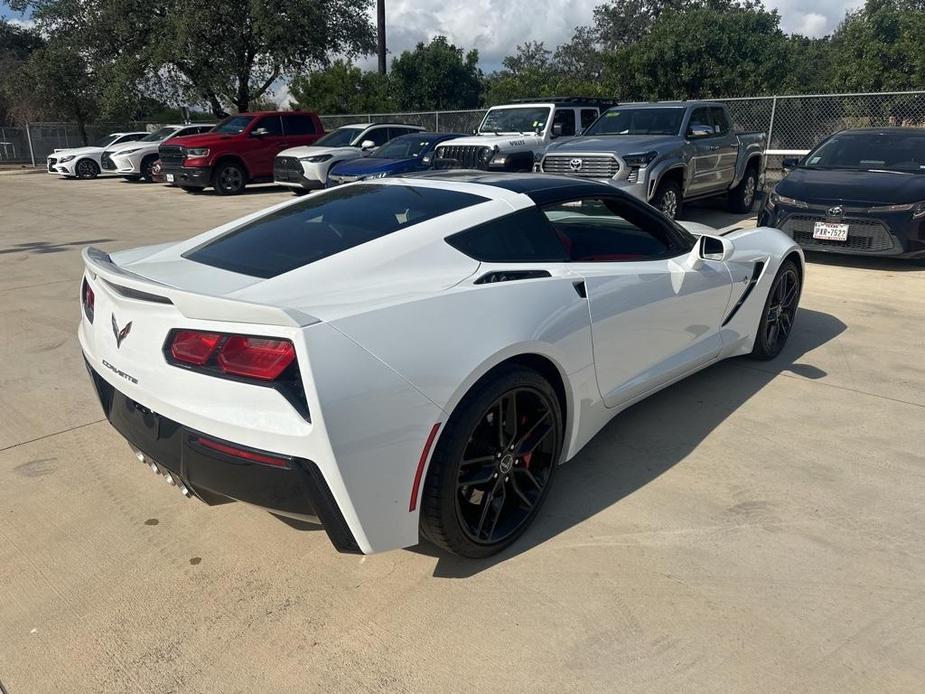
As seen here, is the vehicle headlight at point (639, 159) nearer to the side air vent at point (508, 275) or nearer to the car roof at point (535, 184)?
the car roof at point (535, 184)

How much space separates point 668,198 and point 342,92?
25724 mm

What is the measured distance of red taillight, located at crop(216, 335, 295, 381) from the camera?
2209 mm

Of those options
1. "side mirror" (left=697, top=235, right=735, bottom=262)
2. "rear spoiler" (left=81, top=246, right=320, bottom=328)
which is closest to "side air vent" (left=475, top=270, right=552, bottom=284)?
"rear spoiler" (left=81, top=246, right=320, bottom=328)

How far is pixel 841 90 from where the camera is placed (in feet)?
103

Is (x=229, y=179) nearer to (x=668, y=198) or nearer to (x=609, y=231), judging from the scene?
(x=668, y=198)

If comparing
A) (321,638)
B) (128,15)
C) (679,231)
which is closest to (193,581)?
(321,638)

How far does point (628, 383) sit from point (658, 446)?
19.4 inches

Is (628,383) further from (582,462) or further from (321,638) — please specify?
(321,638)

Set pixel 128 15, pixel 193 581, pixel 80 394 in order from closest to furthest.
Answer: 1. pixel 193 581
2. pixel 80 394
3. pixel 128 15

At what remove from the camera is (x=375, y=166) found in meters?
13.3

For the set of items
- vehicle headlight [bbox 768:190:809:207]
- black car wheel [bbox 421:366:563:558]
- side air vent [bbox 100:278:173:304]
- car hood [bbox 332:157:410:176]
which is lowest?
black car wheel [bbox 421:366:563:558]

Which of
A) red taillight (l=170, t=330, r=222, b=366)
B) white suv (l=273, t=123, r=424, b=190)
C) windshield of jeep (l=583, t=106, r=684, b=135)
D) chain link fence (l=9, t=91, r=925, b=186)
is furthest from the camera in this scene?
white suv (l=273, t=123, r=424, b=190)

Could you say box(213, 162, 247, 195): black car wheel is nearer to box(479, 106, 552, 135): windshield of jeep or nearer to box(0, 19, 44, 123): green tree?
box(479, 106, 552, 135): windshield of jeep

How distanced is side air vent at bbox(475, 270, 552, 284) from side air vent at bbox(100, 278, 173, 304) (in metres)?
1.13
